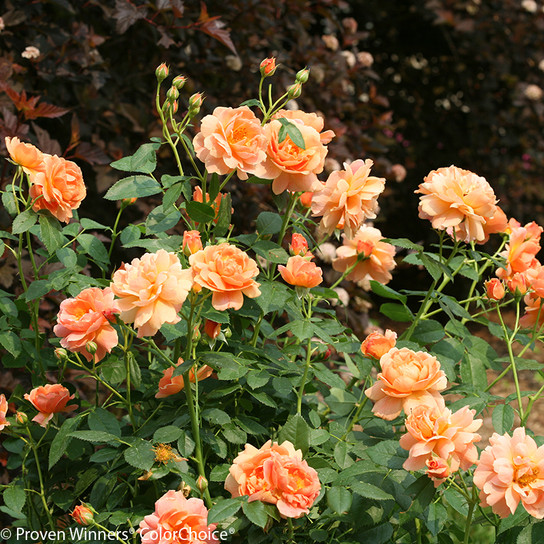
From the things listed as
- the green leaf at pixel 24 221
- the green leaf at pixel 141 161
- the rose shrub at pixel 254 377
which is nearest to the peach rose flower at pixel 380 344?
the rose shrub at pixel 254 377

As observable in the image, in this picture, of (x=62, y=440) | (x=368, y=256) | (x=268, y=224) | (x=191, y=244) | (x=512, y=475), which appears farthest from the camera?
(x=368, y=256)

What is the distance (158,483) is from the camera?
47.6 inches

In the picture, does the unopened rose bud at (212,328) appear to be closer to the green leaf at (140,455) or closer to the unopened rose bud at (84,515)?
the green leaf at (140,455)

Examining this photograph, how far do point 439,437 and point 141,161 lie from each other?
650 mm

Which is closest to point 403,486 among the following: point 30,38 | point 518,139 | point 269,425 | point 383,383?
point 383,383

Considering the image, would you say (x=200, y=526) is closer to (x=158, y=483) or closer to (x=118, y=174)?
(x=158, y=483)

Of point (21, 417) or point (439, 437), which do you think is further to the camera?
point (21, 417)

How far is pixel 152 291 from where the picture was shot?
971 millimetres

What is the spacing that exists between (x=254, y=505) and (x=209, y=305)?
33 cm

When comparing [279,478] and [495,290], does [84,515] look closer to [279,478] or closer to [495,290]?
[279,478]

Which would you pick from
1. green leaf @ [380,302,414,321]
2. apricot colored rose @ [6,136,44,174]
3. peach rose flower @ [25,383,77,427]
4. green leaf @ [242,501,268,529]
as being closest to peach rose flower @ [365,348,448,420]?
green leaf @ [242,501,268,529]

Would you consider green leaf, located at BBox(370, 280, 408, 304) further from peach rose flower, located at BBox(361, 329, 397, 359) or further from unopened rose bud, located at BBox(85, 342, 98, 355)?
unopened rose bud, located at BBox(85, 342, 98, 355)

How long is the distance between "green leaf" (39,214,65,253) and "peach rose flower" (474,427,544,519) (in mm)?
759

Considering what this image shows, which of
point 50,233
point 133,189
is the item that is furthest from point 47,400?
point 133,189
